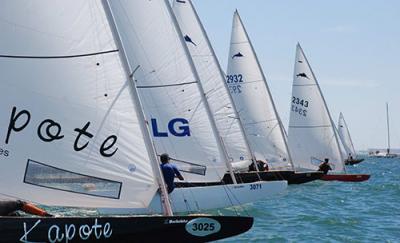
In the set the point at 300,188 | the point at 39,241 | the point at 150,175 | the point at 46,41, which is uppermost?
the point at 46,41

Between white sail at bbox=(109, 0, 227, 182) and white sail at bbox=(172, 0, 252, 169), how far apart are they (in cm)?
412

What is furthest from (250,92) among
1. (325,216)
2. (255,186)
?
(325,216)

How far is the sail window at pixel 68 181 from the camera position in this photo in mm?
9914

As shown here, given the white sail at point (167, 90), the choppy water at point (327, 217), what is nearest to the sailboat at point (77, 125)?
the choppy water at point (327, 217)

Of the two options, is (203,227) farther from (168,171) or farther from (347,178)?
(347,178)

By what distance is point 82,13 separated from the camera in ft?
34.2

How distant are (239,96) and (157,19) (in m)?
12.4

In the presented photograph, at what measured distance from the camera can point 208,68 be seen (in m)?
23.7

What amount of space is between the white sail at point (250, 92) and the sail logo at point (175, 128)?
11.5 meters

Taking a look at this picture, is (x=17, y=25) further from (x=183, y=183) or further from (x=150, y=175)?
(x=183, y=183)

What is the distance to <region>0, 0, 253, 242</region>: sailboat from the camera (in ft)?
32.4

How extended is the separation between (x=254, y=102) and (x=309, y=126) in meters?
3.34

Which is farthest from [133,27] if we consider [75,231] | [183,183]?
[75,231]

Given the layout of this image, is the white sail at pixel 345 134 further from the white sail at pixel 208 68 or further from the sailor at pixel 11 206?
the sailor at pixel 11 206
